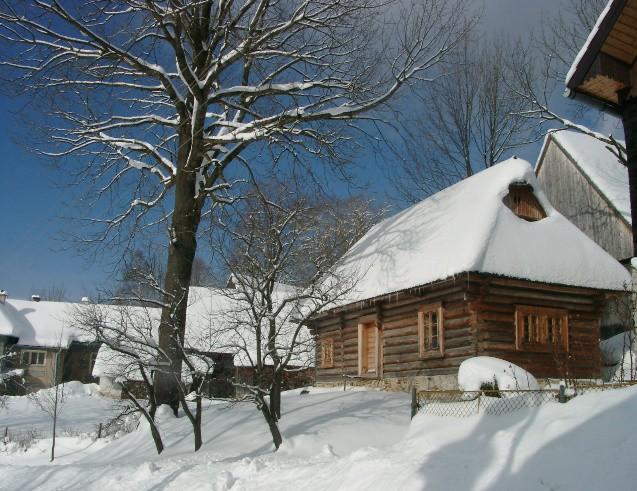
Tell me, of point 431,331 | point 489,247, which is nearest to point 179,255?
point 431,331

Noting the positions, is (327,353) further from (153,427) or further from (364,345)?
(153,427)

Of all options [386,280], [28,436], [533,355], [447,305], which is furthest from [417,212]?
[28,436]

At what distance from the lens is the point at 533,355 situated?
16625 mm

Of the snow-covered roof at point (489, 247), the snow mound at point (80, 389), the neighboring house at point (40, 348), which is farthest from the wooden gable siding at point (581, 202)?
the neighboring house at point (40, 348)

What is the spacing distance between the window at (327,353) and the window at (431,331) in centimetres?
598

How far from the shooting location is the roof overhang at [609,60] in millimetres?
9836

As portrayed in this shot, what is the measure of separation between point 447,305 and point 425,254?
5.69ft

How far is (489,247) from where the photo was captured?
53.2 feet

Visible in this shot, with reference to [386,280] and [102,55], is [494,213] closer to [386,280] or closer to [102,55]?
[386,280]

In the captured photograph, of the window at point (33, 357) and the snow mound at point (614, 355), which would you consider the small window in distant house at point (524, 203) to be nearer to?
the snow mound at point (614, 355)

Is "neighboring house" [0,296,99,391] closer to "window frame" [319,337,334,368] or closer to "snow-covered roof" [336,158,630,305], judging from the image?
"window frame" [319,337,334,368]

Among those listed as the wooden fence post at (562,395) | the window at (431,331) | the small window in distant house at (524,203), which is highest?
the small window in distant house at (524,203)

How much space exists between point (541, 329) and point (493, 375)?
17.3ft

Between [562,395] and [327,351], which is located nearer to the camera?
[562,395]
